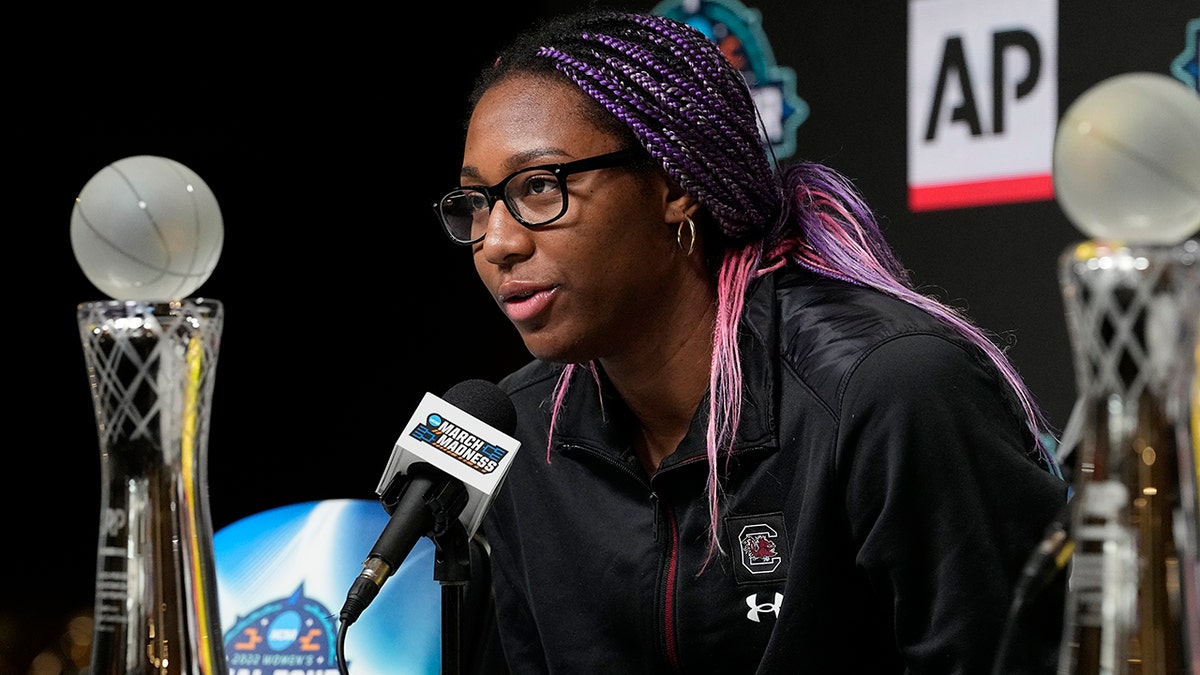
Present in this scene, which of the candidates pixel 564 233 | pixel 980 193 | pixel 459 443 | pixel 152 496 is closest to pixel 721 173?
pixel 564 233

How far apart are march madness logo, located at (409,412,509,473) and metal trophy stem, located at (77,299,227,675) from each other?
0.95 feet

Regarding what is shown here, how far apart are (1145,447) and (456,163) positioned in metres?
2.88

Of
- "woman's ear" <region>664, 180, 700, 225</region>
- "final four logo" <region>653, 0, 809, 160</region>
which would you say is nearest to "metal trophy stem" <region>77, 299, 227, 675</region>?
"woman's ear" <region>664, 180, 700, 225</region>

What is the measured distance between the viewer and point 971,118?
8.15ft

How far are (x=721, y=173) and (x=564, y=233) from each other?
0.19 metres

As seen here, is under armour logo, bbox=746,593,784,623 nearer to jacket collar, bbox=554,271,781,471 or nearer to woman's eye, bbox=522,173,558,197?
jacket collar, bbox=554,271,781,471

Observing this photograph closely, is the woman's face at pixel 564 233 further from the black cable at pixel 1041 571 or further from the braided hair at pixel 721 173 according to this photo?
the black cable at pixel 1041 571

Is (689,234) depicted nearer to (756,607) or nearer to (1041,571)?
(756,607)

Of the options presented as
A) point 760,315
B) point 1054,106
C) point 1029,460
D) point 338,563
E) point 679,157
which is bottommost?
point 338,563

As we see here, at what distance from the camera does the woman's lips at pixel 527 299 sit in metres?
1.47

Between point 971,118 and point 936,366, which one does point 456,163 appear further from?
point 936,366

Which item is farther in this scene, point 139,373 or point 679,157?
point 679,157

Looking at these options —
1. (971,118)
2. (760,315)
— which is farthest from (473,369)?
(760,315)

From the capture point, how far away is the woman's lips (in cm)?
147
